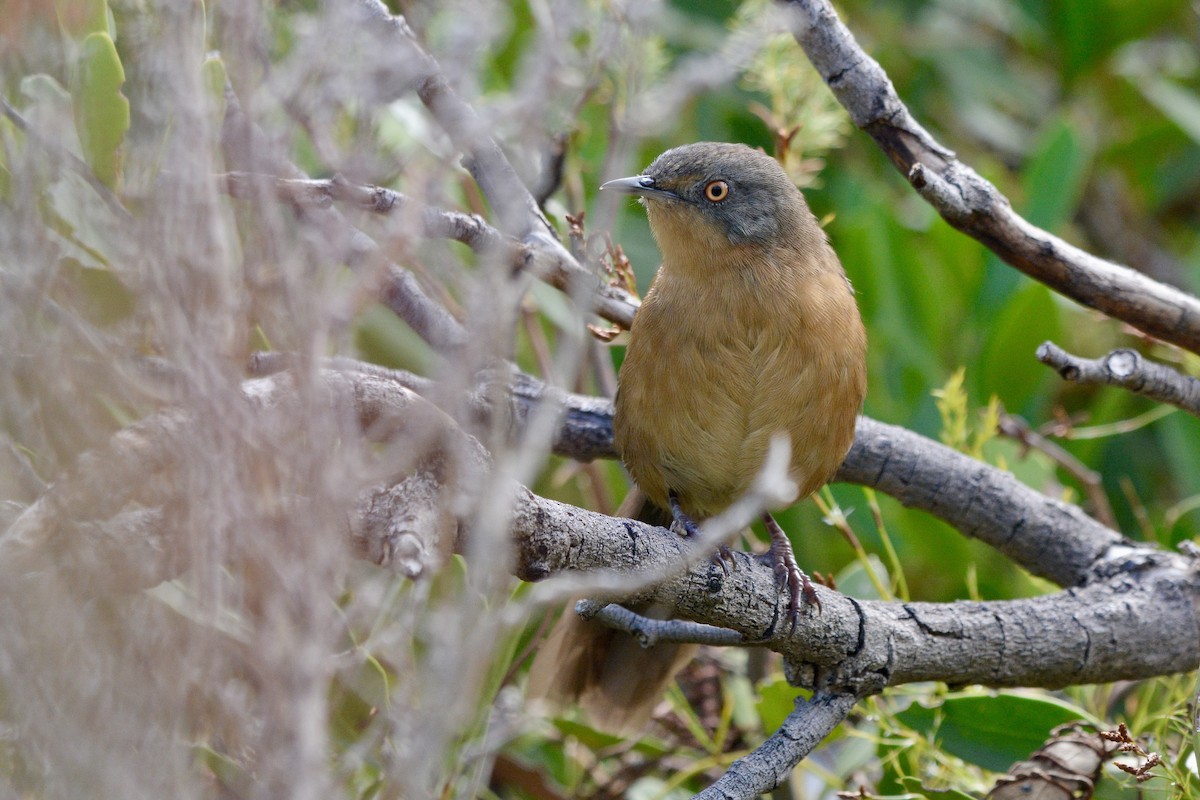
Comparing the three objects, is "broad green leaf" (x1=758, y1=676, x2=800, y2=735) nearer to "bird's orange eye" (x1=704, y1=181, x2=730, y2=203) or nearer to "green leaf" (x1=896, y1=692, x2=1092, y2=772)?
"green leaf" (x1=896, y1=692, x2=1092, y2=772)

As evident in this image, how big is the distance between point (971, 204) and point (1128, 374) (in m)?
0.64

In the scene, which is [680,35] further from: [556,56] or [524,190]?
[556,56]

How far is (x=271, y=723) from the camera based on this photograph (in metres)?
1.73

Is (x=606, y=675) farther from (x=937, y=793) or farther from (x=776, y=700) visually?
(x=937, y=793)

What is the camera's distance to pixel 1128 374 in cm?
324

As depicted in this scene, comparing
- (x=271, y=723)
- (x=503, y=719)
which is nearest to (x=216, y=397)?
(x=271, y=723)

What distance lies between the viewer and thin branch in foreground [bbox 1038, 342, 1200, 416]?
3168mm

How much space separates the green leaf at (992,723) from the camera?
3.32m

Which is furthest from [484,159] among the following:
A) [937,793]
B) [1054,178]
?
[1054,178]

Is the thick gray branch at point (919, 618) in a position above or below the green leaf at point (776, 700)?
above

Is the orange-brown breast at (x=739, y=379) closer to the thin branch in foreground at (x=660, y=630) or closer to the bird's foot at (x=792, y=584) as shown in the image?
the bird's foot at (x=792, y=584)

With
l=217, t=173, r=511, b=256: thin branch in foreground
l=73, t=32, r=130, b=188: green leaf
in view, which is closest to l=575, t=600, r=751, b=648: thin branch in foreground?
l=217, t=173, r=511, b=256: thin branch in foreground

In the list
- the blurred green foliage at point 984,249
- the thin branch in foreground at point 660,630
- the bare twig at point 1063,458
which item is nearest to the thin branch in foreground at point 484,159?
the thin branch in foreground at point 660,630

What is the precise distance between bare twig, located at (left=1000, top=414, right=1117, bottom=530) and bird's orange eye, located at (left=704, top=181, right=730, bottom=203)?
1222mm
